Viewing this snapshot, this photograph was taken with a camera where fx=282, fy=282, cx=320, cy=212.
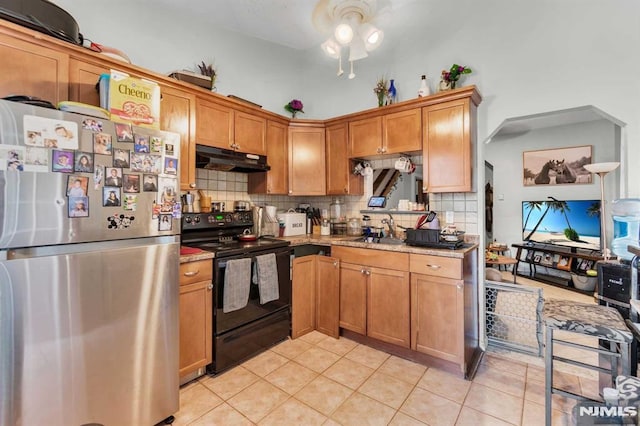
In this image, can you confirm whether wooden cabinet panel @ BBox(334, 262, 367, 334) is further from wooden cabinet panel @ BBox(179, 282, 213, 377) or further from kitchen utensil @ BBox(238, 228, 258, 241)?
wooden cabinet panel @ BBox(179, 282, 213, 377)

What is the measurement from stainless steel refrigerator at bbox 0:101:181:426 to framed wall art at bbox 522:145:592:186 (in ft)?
19.6

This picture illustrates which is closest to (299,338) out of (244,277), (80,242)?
(244,277)

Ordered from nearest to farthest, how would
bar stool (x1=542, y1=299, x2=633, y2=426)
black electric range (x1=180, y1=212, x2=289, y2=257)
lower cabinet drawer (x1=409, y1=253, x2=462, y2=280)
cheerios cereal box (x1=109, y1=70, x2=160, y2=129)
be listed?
bar stool (x1=542, y1=299, x2=633, y2=426)
cheerios cereal box (x1=109, y1=70, x2=160, y2=129)
lower cabinet drawer (x1=409, y1=253, x2=462, y2=280)
black electric range (x1=180, y1=212, x2=289, y2=257)

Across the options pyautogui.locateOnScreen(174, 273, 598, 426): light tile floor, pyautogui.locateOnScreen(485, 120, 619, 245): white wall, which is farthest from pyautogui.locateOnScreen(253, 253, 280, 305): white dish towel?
pyautogui.locateOnScreen(485, 120, 619, 245): white wall

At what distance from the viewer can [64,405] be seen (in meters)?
1.30

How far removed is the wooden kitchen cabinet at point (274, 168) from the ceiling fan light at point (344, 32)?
1.31m

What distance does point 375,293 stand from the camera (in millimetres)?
2557

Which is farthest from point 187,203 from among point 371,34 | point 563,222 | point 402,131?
point 563,222

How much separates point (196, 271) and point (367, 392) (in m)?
1.49

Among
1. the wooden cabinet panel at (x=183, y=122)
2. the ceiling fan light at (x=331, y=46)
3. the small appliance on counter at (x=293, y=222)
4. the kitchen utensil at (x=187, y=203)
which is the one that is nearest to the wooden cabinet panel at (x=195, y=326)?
the kitchen utensil at (x=187, y=203)

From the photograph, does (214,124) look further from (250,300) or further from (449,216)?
(449,216)

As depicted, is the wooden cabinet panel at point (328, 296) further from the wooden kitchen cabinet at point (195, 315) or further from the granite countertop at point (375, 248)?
the wooden kitchen cabinet at point (195, 315)

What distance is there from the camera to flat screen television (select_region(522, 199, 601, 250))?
15.2 ft

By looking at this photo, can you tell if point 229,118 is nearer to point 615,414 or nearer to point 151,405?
point 151,405
